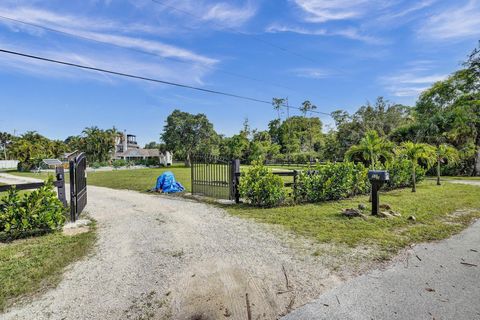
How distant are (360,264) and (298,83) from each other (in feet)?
73.3

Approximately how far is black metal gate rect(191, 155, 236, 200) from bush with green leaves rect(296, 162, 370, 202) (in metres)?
2.29

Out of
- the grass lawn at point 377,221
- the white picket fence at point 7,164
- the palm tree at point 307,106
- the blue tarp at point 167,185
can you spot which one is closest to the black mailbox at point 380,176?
the grass lawn at point 377,221

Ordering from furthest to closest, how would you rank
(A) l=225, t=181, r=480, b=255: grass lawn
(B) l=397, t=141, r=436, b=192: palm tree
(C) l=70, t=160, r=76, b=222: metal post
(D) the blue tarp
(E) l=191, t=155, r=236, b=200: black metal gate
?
(D) the blue tarp, (B) l=397, t=141, r=436, b=192: palm tree, (E) l=191, t=155, r=236, b=200: black metal gate, (C) l=70, t=160, r=76, b=222: metal post, (A) l=225, t=181, r=480, b=255: grass lawn

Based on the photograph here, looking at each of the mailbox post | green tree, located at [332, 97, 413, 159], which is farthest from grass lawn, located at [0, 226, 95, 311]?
green tree, located at [332, 97, 413, 159]

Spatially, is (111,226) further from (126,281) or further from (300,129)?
(300,129)

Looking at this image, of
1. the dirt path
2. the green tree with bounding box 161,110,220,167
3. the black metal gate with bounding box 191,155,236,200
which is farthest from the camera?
the green tree with bounding box 161,110,220,167

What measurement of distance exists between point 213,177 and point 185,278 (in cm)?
657

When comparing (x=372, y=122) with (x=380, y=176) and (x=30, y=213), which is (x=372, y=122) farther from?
(x=30, y=213)

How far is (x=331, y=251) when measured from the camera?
13.8ft

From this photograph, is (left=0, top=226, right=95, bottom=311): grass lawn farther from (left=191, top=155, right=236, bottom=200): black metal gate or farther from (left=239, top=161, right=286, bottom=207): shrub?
(left=191, top=155, right=236, bottom=200): black metal gate

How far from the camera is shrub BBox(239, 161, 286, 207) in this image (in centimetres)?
779

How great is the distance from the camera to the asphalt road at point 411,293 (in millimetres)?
2558

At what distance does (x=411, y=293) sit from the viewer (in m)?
2.91

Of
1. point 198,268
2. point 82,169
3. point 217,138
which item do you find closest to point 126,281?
point 198,268
